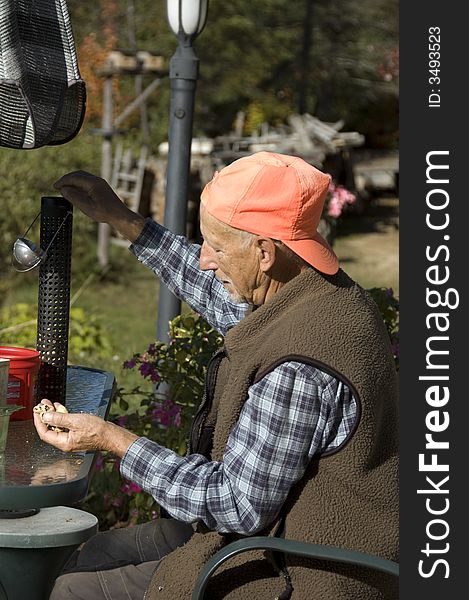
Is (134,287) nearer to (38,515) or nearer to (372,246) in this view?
(372,246)

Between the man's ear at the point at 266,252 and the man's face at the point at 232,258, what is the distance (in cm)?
1

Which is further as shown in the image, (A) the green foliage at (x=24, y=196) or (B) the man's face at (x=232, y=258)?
(A) the green foliage at (x=24, y=196)

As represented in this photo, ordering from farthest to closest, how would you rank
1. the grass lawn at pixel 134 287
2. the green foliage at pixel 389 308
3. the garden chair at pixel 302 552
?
the grass lawn at pixel 134 287 → the green foliage at pixel 389 308 → the garden chair at pixel 302 552

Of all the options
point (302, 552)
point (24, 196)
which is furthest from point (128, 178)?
point (302, 552)

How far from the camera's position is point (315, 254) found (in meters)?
2.52

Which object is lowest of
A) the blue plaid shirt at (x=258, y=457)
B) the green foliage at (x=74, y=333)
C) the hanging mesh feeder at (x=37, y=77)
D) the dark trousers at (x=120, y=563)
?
the dark trousers at (x=120, y=563)

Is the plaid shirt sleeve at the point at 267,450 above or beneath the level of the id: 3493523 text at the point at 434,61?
beneath

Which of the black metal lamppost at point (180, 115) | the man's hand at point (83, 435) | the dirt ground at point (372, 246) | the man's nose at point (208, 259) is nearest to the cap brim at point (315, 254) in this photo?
the man's nose at point (208, 259)

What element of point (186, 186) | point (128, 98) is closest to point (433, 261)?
point (186, 186)

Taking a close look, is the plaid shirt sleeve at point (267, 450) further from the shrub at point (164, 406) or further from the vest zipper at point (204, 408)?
the shrub at point (164, 406)

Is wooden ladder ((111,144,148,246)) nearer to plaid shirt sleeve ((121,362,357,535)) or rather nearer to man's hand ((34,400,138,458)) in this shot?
man's hand ((34,400,138,458))

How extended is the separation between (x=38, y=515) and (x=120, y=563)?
0.31m

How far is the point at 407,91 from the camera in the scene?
2.39 m

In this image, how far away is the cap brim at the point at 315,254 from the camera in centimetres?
250
